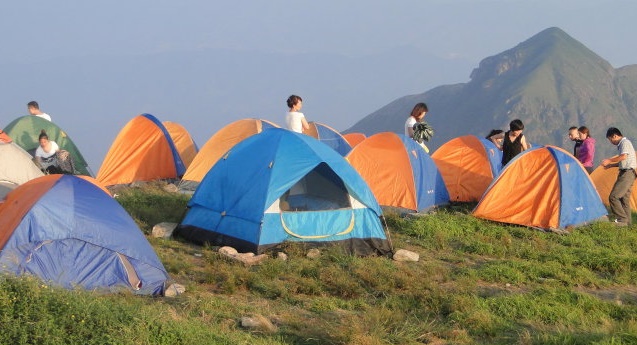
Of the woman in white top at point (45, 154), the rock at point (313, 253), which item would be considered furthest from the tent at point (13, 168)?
the rock at point (313, 253)

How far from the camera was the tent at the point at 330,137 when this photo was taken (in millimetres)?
20062

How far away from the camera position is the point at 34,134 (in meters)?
17.8

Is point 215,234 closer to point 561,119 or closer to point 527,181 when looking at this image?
point 527,181

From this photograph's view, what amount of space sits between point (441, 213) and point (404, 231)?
157 centimetres

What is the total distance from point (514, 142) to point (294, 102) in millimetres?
4501

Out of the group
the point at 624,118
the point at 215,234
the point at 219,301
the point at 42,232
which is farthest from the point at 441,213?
the point at 624,118

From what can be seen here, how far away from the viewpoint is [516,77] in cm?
17425

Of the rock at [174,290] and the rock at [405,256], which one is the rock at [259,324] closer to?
the rock at [174,290]

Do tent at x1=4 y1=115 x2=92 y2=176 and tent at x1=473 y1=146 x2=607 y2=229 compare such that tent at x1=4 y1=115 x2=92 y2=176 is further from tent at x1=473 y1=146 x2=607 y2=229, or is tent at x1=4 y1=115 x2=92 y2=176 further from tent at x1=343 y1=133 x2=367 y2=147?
tent at x1=473 y1=146 x2=607 y2=229

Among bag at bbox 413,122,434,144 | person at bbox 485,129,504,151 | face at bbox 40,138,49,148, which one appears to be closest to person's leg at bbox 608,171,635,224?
person at bbox 485,129,504,151

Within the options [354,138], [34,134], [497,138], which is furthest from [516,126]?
[34,134]

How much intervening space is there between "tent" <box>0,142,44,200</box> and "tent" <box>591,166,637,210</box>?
11.7 m

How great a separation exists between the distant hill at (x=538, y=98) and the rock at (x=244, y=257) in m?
123

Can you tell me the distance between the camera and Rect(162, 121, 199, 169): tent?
19.0m
